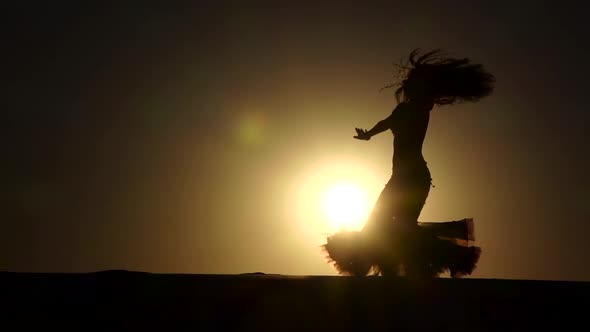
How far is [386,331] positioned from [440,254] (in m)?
3.40

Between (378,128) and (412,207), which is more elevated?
(378,128)

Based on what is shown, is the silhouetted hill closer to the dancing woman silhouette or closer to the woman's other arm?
the dancing woman silhouette

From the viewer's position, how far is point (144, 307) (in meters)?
3.85

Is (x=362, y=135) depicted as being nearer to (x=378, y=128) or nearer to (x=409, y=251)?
(x=378, y=128)

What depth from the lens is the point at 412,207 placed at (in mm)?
7367

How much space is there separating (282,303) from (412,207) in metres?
3.75

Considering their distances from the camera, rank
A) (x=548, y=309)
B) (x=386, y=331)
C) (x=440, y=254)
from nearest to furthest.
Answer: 1. (x=386, y=331)
2. (x=548, y=309)
3. (x=440, y=254)

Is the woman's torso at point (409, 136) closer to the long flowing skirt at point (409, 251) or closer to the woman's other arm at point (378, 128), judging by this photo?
the woman's other arm at point (378, 128)

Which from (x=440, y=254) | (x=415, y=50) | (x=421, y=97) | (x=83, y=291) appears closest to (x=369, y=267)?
(x=440, y=254)

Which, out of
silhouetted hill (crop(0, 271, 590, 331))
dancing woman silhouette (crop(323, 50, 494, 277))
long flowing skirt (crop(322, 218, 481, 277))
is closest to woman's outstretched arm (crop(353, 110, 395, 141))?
dancing woman silhouette (crop(323, 50, 494, 277))

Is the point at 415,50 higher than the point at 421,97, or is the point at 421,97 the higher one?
the point at 415,50

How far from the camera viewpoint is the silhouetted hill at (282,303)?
12.2 feet

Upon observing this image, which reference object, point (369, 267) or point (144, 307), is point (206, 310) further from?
point (369, 267)

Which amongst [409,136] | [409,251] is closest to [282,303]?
[409,251]
